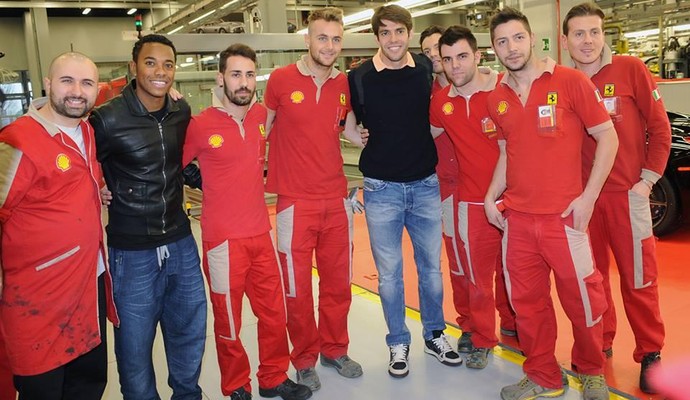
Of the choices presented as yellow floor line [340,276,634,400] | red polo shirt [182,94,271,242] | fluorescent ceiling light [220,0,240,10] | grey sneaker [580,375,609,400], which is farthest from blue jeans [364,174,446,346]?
fluorescent ceiling light [220,0,240,10]

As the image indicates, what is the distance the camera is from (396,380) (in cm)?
343

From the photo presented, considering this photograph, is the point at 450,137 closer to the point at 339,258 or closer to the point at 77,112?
the point at 339,258

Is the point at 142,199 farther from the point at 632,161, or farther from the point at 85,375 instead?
the point at 632,161

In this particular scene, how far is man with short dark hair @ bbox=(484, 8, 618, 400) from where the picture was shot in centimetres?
282

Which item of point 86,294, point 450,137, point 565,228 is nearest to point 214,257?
point 86,294

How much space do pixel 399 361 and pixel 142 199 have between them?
5.77ft

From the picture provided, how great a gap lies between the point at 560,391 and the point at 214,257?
6.34ft

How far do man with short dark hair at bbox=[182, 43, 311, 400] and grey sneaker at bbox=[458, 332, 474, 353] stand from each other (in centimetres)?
126

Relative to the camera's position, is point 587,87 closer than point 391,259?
Yes

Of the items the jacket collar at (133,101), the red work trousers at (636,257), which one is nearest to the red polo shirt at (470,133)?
the red work trousers at (636,257)

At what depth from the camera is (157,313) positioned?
2811mm

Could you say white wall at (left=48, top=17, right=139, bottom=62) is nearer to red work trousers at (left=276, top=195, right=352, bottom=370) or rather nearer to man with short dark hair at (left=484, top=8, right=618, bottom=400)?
red work trousers at (left=276, top=195, right=352, bottom=370)

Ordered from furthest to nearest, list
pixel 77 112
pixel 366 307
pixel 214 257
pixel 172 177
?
pixel 366 307 < pixel 214 257 < pixel 172 177 < pixel 77 112

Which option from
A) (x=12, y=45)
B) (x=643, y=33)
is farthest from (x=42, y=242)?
(x=643, y=33)
